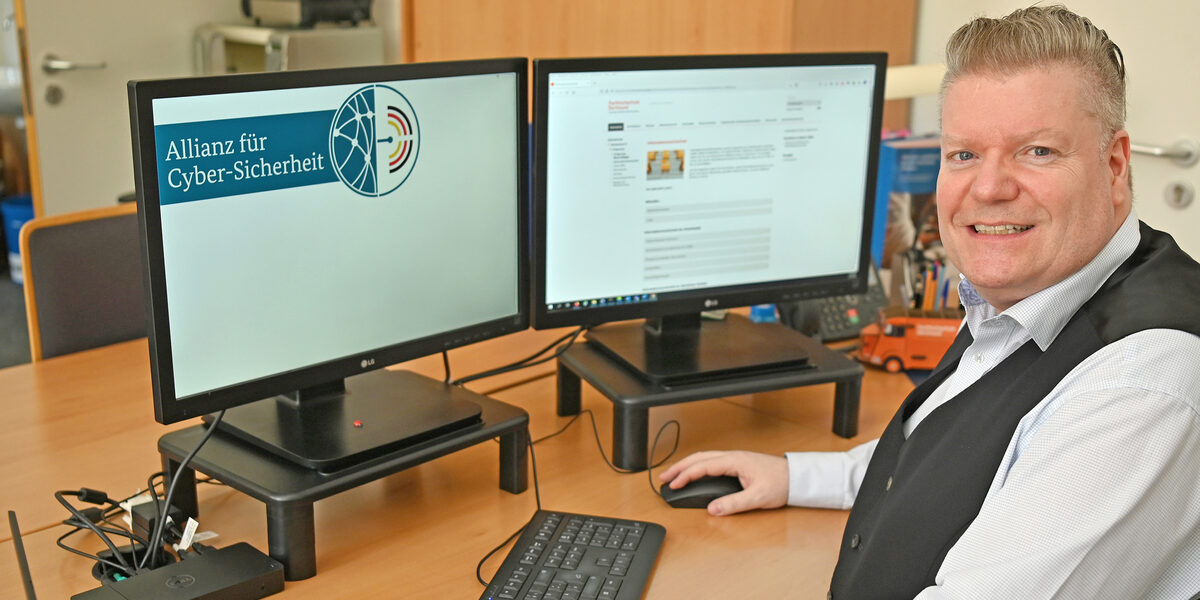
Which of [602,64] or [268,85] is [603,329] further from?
[268,85]

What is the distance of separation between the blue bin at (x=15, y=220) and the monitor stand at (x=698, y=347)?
370 centimetres

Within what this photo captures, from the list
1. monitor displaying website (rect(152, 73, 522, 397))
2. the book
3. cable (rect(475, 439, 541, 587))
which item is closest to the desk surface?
cable (rect(475, 439, 541, 587))

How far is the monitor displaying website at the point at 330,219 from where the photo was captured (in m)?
1.20

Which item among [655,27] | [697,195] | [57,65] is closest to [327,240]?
[697,195]

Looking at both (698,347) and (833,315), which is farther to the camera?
(833,315)

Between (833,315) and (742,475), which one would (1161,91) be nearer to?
(833,315)

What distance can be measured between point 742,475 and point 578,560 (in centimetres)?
30

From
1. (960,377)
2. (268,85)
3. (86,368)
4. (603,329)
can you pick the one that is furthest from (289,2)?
(960,377)

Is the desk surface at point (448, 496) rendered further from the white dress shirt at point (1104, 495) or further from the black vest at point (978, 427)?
the white dress shirt at point (1104, 495)

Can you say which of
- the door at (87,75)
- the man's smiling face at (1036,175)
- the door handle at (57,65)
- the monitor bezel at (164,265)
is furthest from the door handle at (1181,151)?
the door handle at (57,65)

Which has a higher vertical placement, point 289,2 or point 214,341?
point 289,2

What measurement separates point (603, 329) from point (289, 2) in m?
2.80

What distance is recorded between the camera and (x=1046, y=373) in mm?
1050

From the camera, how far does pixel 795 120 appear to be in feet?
5.45
